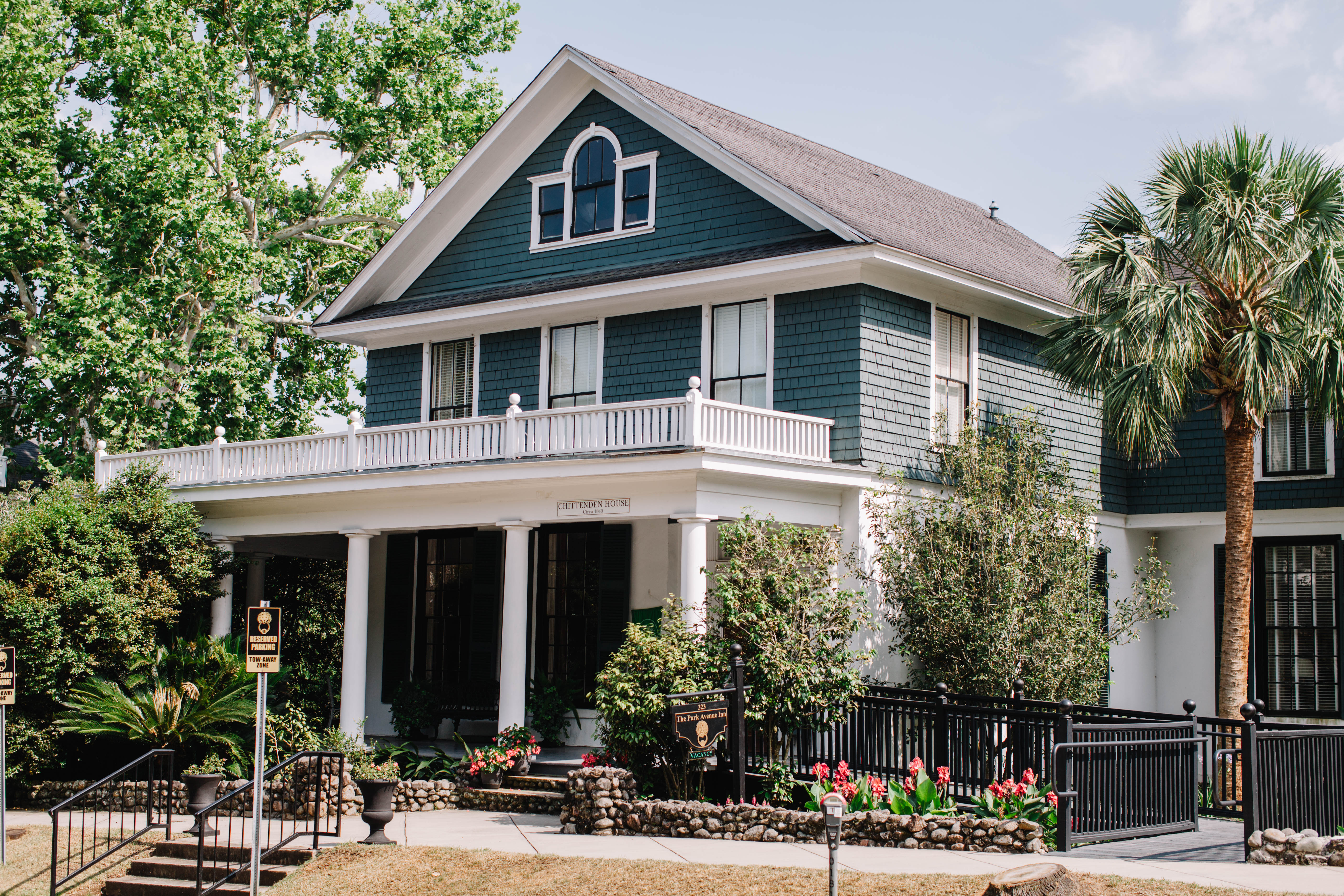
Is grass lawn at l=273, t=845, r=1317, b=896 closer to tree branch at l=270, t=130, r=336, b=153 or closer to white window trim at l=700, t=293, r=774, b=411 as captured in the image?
white window trim at l=700, t=293, r=774, b=411

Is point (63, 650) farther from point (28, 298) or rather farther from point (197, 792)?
point (28, 298)

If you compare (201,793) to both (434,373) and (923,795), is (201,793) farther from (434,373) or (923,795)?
(434,373)

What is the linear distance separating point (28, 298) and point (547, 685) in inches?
656

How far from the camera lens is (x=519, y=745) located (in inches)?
699

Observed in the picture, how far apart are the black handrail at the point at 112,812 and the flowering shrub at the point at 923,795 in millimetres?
7622

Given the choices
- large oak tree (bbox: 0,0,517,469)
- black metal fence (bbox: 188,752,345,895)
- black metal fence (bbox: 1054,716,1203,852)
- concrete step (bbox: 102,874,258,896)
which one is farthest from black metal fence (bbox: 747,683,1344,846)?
large oak tree (bbox: 0,0,517,469)

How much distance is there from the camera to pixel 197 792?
15234mm

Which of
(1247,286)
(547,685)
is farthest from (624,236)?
(1247,286)

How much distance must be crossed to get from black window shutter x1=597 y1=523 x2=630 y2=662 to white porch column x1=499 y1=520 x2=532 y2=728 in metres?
1.85

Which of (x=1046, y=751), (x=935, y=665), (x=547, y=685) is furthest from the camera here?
(x=547, y=685)

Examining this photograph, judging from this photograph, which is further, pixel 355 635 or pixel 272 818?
pixel 355 635

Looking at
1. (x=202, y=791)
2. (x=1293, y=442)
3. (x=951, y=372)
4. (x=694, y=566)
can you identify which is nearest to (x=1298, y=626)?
(x=1293, y=442)

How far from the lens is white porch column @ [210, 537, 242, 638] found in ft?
71.2

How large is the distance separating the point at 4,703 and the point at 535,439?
279 inches
